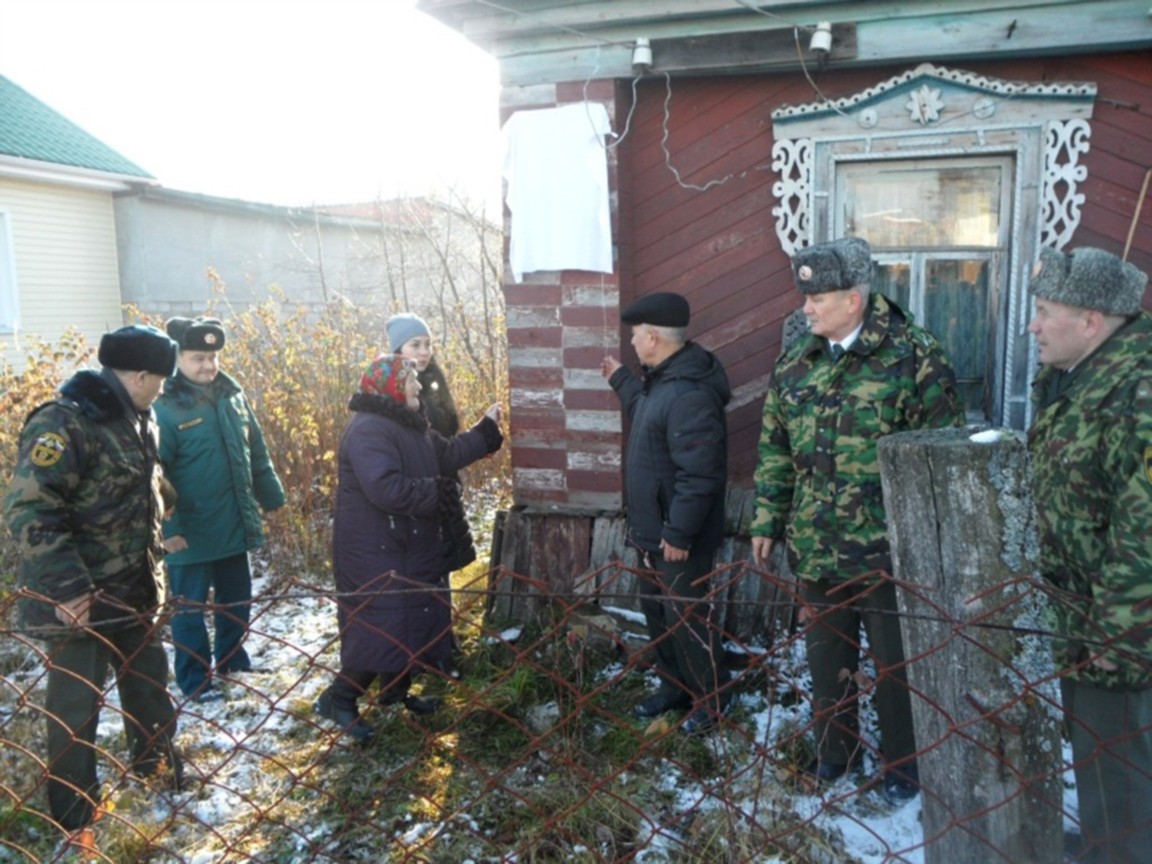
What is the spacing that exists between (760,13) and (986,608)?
135 inches

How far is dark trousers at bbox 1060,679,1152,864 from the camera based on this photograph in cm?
230

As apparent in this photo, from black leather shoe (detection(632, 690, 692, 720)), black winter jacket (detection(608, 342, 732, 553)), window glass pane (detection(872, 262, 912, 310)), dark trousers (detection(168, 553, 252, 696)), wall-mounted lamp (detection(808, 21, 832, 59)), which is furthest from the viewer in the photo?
window glass pane (detection(872, 262, 912, 310))

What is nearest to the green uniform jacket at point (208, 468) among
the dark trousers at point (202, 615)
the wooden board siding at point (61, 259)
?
the dark trousers at point (202, 615)

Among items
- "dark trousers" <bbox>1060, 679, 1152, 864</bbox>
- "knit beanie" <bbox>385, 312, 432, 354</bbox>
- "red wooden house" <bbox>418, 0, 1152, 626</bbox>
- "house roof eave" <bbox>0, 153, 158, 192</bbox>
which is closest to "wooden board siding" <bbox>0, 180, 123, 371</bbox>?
"house roof eave" <bbox>0, 153, 158, 192</bbox>

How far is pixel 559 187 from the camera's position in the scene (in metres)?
4.50

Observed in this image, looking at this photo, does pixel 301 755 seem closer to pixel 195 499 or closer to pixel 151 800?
pixel 151 800

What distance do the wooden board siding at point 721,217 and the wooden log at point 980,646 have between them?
3.04m

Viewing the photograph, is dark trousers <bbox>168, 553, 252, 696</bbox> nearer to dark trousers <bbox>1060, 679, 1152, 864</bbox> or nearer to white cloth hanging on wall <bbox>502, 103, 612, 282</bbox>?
white cloth hanging on wall <bbox>502, 103, 612, 282</bbox>

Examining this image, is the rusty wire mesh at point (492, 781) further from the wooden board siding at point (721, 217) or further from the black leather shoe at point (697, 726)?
the wooden board siding at point (721, 217)

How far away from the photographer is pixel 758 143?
4406mm

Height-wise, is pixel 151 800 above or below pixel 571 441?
below

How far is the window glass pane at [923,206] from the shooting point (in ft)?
13.7

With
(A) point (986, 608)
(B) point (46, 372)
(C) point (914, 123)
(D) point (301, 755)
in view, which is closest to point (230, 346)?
(B) point (46, 372)

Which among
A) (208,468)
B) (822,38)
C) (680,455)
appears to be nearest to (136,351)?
(208,468)
